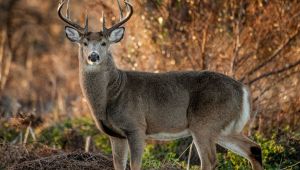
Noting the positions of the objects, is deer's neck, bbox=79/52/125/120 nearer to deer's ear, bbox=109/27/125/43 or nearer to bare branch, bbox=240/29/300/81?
deer's ear, bbox=109/27/125/43

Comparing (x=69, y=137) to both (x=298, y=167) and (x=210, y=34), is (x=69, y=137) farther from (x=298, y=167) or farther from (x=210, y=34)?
(x=298, y=167)

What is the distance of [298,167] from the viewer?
1055 cm

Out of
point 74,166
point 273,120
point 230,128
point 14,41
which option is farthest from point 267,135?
point 14,41

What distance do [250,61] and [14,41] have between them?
15.6 m

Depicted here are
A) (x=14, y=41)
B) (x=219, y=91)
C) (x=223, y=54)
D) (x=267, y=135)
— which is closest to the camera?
(x=219, y=91)

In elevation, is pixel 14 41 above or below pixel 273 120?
above

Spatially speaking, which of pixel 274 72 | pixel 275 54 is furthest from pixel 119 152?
pixel 275 54

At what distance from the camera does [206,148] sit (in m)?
9.23

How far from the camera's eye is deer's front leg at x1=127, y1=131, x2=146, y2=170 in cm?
909

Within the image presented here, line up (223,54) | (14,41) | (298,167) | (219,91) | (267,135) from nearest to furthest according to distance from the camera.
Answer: (219,91)
(298,167)
(267,135)
(223,54)
(14,41)

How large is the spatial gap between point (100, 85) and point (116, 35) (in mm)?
726

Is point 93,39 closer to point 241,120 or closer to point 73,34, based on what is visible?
point 73,34

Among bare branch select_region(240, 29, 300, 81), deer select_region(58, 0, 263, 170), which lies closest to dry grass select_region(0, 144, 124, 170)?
deer select_region(58, 0, 263, 170)

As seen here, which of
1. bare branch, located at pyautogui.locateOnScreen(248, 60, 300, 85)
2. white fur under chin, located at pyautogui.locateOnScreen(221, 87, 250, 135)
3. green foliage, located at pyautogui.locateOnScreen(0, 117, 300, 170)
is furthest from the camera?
bare branch, located at pyautogui.locateOnScreen(248, 60, 300, 85)
